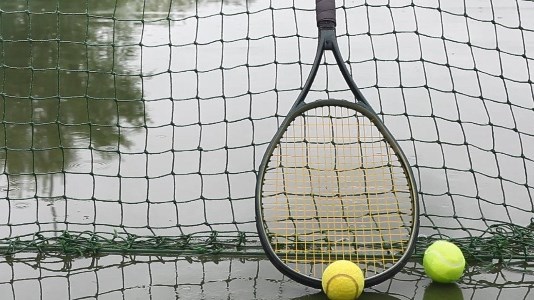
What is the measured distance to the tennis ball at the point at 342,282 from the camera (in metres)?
3.04

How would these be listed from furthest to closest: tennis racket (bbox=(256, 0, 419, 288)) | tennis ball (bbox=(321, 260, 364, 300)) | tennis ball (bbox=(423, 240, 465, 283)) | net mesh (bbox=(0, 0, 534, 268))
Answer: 1. net mesh (bbox=(0, 0, 534, 268))
2. tennis racket (bbox=(256, 0, 419, 288))
3. tennis ball (bbox=(423, 240, 465, 283))
4. tennis ball (bbox=(321, 260, 364, 300))

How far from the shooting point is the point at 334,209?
3.82 metres

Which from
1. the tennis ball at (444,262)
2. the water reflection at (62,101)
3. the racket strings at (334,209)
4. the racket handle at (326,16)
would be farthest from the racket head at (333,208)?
the water reflection at (62,101)

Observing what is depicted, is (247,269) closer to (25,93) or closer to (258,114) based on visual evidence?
(258,114)

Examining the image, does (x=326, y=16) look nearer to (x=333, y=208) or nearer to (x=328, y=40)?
(x=328, y=40)

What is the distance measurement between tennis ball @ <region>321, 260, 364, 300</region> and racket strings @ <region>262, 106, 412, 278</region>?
22 centimetres

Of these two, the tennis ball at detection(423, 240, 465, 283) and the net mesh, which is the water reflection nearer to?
the net mesh

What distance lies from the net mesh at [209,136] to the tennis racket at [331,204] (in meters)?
0.19

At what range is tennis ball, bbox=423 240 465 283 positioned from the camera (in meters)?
3.21

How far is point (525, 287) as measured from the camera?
3293mm

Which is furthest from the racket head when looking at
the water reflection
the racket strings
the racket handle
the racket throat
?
the water reflection

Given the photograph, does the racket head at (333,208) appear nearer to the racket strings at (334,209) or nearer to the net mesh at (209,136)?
the racket strings at (334,209)

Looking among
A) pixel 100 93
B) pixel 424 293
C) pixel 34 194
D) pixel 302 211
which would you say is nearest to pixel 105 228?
pixel 34 194

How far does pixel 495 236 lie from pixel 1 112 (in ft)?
11.6
